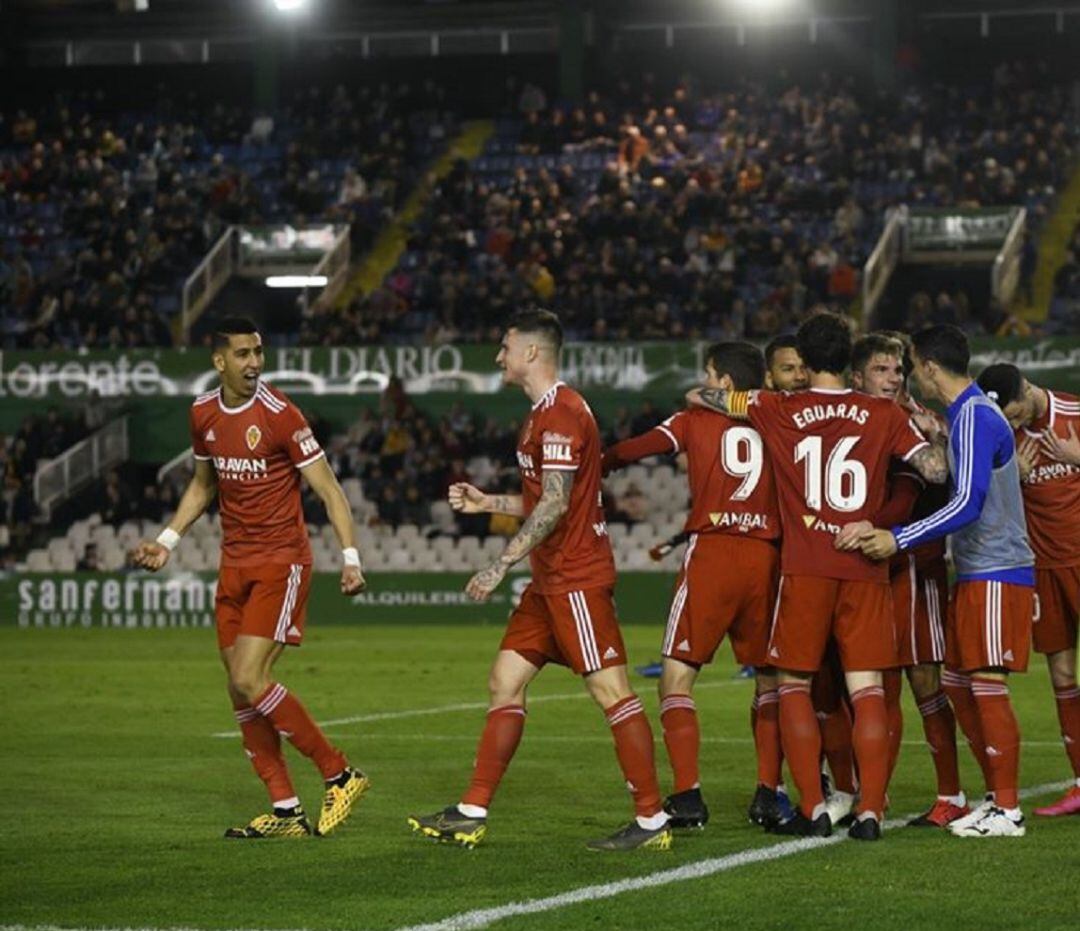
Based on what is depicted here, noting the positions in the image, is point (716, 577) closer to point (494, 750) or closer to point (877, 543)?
point (877, 543)

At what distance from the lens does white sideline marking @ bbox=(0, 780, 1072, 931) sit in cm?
744

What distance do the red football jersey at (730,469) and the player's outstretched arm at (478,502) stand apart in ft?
2.50

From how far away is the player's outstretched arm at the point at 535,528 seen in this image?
30.3ft

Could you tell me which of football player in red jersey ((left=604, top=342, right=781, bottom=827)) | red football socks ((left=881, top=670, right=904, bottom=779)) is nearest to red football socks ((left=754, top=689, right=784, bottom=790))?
football player in red jersey ((left=604, top=342, right=781, bottom=827))

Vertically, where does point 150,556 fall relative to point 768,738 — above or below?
above

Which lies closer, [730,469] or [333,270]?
[730,469]

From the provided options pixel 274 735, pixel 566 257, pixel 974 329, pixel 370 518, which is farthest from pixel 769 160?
pixel 274 735

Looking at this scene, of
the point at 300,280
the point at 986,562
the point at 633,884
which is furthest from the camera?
the point at 300,280

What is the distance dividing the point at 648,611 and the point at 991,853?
20632 millimetres

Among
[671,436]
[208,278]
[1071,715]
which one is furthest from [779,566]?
[208,278]

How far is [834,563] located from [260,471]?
2.75 m

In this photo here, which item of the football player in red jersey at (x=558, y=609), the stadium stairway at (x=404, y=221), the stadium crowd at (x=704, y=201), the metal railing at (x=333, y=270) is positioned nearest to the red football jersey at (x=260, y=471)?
the football player in red jersey at (x=558, y=609)

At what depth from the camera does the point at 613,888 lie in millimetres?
8242

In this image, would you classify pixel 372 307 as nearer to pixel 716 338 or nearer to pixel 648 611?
pixel 716 338
